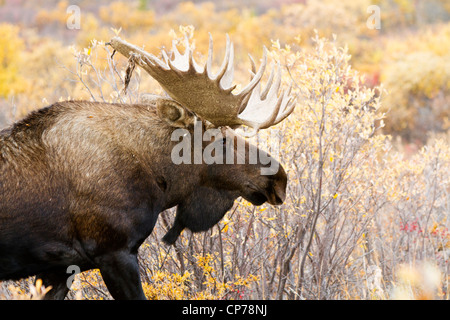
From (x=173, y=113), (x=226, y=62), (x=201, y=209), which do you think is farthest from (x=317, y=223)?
(x=226, y=62)

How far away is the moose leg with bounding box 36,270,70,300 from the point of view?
Result: 4113 millimetres

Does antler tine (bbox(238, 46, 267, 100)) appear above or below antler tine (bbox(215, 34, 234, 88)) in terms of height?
below

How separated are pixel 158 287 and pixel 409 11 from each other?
33.3m

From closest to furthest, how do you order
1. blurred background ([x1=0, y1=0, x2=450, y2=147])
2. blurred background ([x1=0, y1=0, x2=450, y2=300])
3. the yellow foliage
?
blurred background ([x1=0, y1=0, x2=450, y2=300]) < blurred background ([x1=0, y1=0, x2=450, y2=147]) < the yellow foliage

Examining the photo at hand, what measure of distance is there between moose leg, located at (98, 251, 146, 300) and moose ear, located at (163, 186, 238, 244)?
Result: 1.79 ft

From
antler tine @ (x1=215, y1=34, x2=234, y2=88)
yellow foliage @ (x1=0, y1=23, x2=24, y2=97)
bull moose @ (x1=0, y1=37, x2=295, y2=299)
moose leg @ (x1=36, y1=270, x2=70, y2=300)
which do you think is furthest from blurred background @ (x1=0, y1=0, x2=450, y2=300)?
yellow foliage @ (x1=0, y1=23, x2=24, y2=97)

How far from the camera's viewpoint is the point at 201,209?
14.0 ft

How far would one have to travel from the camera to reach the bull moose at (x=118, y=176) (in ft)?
12.3

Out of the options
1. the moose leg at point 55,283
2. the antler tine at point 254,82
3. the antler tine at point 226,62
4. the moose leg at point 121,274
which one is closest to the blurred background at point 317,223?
the moose leg at point 55,283

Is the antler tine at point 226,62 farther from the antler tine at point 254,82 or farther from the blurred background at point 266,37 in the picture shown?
the blurred background at point 266,37

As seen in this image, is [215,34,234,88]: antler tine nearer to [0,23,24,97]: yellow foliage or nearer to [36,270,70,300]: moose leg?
[36,270,70,300]: moose leg

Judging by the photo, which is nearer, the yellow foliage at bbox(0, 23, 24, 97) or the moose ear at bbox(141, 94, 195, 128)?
the moose ear at bbox(141, 94, 195, 128)

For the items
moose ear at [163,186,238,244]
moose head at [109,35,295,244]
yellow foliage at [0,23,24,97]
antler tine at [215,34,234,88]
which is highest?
yellow foliage at [0,23,24,97]
